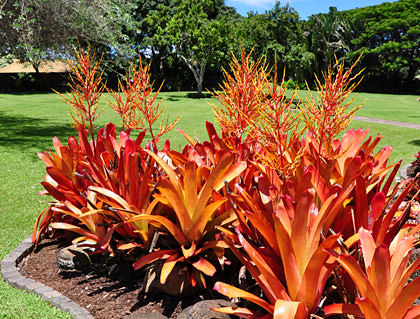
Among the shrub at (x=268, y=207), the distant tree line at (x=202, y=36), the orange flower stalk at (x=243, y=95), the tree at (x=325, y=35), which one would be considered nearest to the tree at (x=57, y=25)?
the distant tree line at (x=202, y=36)

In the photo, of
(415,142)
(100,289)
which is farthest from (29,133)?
(415,142)

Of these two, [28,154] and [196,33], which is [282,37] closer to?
[196,33]

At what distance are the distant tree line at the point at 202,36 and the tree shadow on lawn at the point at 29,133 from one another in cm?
214

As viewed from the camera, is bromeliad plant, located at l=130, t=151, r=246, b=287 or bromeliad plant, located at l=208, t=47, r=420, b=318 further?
bromeliad plant, located at l=130, t=151, r=246, b=287

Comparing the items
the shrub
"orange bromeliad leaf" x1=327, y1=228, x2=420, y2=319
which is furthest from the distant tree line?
"orange bromeliad leaf" x1=327, y1=228, x2=420, y2=319

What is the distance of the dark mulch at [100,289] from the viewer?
2613 mm

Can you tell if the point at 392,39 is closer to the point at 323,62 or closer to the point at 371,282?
the point at 323,62

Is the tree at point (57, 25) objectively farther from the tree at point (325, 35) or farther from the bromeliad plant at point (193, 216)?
the tree at point (325, 35)

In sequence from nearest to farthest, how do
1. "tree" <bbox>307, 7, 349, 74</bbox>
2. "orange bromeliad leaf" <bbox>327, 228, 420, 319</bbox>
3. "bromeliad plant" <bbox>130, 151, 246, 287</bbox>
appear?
"orange bromeliad leaf" <bbox>327, 228, 420, 319</bbox>, "bromeliad plant" <bbox>130, 151, 246, 287</bbox>, "tree" <bbox>307, 7, 349, 74</bbox>

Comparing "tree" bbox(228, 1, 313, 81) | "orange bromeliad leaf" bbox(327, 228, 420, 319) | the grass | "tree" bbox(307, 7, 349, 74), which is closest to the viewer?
"orange bromeliad leaf" bbox(327, 228, 420, 319)

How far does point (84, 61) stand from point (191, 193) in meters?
1.62

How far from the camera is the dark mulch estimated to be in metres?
2.61

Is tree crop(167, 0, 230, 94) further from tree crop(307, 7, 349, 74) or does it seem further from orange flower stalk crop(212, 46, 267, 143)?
orange flower stalk crop(212, 46, 267, 143)

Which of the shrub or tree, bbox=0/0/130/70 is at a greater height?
tree, bbox=0/0/130/70
